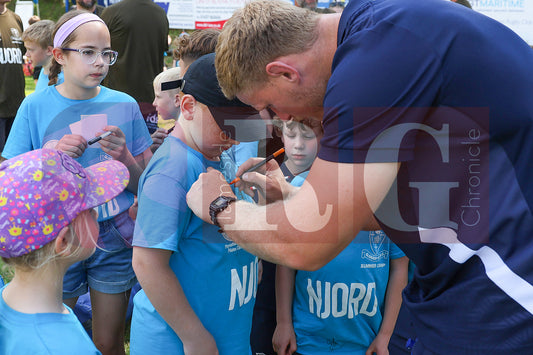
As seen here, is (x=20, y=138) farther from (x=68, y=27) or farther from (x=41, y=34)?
(x=41, y=34)

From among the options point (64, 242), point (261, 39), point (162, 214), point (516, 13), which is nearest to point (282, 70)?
point (261, 39)

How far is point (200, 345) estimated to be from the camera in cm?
185

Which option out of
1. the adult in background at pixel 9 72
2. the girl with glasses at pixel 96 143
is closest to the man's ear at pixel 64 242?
the girl with glasses at pixel 96 143

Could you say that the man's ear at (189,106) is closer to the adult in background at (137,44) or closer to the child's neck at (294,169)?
the child's neck at (294,169)

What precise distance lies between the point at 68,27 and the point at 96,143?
77 centimetres

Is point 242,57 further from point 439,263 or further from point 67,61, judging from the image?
point 67,61

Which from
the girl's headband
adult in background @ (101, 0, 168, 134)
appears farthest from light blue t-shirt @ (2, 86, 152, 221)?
adult in background @ (101, 0, 168, 134)

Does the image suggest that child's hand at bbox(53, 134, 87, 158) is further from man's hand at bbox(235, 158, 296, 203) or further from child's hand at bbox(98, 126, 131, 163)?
man's hand at bbox(235, 158, 296, 203)

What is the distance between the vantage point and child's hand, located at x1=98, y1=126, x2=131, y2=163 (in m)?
2.63

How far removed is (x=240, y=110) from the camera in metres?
1.98

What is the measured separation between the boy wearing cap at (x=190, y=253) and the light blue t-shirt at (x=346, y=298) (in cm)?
46

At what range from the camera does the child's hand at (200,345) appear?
1.84 meters

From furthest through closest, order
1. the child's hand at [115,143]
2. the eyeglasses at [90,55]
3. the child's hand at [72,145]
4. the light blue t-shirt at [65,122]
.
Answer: the eyeglasses at [90,55]
the light blue t-shirt at [65,122]
the child's hand at [115,143]
the child's hand at [72,145]

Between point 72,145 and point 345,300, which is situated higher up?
point 72,145
